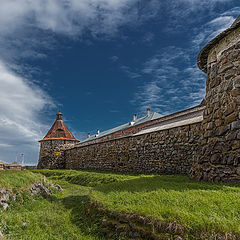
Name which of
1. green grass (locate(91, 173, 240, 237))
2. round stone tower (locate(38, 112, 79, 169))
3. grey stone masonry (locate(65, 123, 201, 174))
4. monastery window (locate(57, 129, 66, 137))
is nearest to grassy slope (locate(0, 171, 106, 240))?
green grass (locate(91, 173, 240, 237))

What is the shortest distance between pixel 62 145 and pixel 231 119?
24.8m

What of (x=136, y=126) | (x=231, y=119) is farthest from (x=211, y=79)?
(x=136, y=126)

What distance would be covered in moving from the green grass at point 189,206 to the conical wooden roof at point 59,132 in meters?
24.7

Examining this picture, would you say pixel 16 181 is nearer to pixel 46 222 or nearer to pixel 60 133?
pixel 46 222

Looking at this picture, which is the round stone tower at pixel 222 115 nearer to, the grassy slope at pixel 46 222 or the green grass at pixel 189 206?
the green grass at pixel 189 206

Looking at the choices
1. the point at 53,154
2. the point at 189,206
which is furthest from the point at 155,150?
the point at 53,154

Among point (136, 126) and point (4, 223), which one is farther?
point (136, 126)

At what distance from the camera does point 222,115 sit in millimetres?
5988

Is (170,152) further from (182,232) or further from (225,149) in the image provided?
(182,232)

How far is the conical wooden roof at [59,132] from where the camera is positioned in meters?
28.5

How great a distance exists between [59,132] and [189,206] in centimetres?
2757

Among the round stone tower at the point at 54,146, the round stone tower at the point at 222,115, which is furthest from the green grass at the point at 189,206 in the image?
the round stone tower at the point at 54,146

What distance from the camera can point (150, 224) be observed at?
3430 mm

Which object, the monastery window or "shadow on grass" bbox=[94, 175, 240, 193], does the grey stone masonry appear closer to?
"shadow on grass" bbox=[94, 175, 240, 193]
